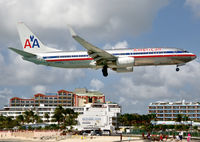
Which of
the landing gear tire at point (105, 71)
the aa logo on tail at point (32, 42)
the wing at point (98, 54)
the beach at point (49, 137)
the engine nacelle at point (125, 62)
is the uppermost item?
the aa logo on tail at point (32, 42)

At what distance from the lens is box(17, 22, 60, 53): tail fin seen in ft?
203

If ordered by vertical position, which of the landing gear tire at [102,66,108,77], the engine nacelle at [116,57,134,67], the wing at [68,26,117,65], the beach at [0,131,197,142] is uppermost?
the wing at [68,26,117,65]

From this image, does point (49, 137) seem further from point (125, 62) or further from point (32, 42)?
point (125, 62)

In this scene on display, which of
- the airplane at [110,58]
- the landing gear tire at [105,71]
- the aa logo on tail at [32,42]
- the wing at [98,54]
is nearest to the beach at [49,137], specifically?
the landing gear tire at [105,71]

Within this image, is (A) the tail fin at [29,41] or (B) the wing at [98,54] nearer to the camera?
(B) the wing at [98,54]

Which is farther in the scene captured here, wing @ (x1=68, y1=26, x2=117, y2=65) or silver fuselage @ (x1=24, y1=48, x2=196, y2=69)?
silver fuselage @ (x1=24, y1=48, x2=196, y2=69)

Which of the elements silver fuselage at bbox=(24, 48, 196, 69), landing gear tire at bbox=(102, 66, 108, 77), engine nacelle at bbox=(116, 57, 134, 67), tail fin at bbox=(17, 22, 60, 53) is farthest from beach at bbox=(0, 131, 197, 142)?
tail fin at bbox=(17, 22, 60, 53)

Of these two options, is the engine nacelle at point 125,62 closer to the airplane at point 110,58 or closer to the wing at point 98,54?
the airplane at point 110,58

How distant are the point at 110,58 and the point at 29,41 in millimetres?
20336

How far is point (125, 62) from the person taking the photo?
52.2 m

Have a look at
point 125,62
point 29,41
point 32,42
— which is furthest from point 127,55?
point 29,41

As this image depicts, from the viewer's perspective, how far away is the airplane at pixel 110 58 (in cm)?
5284

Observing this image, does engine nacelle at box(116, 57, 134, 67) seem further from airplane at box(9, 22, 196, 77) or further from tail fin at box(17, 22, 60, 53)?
tail fin at box(17, 22, 60, 53)

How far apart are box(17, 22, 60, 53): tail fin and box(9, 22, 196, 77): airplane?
11.1 feet
